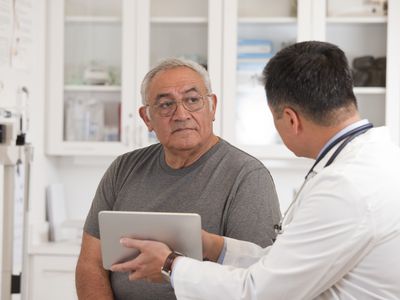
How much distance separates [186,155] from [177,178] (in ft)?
0.24

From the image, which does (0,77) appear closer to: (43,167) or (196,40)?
(43,167)

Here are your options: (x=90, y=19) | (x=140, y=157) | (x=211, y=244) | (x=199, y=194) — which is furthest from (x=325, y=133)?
(x=90, y=19)

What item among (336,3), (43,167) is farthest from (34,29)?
(336,3)

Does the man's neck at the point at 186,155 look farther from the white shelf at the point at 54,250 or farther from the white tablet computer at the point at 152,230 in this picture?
the white shelf at the point at 54,250

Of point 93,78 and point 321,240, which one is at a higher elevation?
point 93,78

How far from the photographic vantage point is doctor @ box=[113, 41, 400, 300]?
4.41 ft

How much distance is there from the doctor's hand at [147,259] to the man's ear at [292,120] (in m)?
0.41

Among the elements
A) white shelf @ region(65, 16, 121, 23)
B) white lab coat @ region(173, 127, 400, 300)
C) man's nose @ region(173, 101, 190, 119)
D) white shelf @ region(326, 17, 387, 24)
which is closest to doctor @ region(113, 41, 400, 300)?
white lab coat @ region(173, 127, 400, 300)

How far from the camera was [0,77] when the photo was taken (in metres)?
2.95

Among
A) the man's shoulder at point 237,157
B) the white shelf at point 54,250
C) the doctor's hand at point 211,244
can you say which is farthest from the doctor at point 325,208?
the white shelf at point 54,250

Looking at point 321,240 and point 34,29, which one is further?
point 34,29

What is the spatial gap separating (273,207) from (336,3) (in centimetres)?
194

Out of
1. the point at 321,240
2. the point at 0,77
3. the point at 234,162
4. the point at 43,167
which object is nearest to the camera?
the point at 321,240

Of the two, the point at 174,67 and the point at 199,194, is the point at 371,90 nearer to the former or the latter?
the point at 174,67
